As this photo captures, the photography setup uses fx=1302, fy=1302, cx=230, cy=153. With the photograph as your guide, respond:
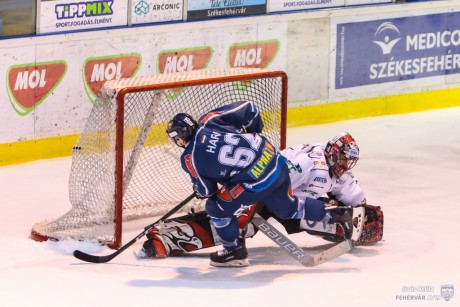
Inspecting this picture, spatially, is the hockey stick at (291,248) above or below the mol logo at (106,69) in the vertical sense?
below

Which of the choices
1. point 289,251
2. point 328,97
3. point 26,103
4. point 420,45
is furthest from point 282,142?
point 420,45

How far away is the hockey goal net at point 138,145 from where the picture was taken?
783 cm

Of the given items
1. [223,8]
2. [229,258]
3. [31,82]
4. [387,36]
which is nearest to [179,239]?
[229,258]

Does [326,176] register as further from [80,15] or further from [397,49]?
[397,49]

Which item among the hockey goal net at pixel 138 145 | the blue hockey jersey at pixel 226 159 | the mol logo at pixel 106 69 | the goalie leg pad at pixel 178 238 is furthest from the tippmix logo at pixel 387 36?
the blue hockey jersey at pixel 226 159

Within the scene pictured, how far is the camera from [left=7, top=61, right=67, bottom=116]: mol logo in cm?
955

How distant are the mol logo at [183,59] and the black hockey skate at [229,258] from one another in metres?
3.22

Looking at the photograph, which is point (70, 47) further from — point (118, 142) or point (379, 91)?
point (379, 91)

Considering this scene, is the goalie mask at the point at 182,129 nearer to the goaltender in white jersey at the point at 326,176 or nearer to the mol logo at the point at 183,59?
the goaltender in white jersey at the point at 326,176

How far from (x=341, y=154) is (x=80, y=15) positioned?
3030mm

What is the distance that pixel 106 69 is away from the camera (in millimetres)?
10055

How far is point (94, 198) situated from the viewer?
312 inches

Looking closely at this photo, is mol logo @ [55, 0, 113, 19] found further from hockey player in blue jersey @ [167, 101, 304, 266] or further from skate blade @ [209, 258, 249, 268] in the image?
skate blade @ [209, 258, 249, 268]

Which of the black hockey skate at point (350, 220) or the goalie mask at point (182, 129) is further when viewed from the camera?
the black hockey skate at point (350, 220)
